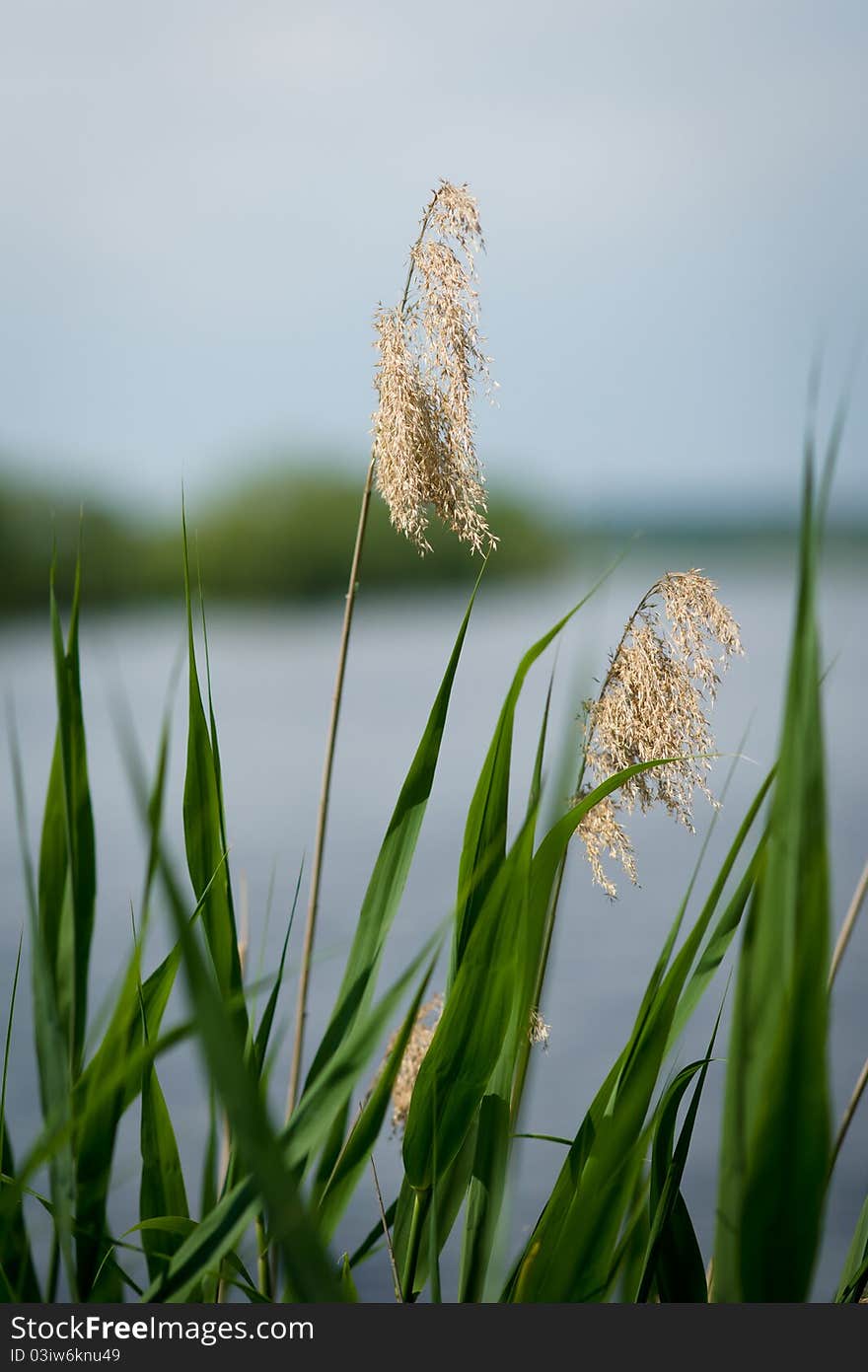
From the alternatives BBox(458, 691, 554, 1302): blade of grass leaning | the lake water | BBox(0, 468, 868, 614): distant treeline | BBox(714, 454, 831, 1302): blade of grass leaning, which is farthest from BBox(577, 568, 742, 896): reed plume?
BBox(0, 468, 868, 614): distant treeline

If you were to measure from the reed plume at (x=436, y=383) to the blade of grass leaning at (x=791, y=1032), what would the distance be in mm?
337

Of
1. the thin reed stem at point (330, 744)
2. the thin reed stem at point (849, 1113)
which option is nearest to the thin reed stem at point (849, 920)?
the thin reed stem at point (849, 1113)

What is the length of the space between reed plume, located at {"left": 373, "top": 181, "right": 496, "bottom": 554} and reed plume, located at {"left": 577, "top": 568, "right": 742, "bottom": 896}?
0.38 ft

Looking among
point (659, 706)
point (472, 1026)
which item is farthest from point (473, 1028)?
point (659, 706)

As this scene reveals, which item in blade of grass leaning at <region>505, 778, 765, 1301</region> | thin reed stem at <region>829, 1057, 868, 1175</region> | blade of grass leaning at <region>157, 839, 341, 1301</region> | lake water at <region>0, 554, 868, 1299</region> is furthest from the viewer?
lake water at <region>0, 554, 868, 1299</region>

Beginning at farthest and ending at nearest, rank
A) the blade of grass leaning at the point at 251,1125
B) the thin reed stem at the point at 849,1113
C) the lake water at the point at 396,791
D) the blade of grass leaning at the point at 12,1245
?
1. the lake water at the point at 396,791
2. the thin reed stem at the point at 849,1113
3. the blade of grass leaning at the point at 12,1245
4. the blade of grass leaning at the point at 251,1125

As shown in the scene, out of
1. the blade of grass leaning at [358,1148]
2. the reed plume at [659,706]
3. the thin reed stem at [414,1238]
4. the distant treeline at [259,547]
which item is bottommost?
the thin reed stem at [414,1238]

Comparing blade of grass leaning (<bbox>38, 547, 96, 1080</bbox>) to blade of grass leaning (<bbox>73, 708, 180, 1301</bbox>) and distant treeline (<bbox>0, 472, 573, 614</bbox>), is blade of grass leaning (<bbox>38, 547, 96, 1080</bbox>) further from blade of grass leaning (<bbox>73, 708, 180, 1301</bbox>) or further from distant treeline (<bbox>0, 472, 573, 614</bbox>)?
distant treeline (<bbox>0, 472, 573, 614</bbox>)

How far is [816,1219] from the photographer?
29 cm

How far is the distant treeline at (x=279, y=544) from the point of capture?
1.57 m

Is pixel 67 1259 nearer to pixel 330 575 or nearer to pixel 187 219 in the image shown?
pixel 330 575

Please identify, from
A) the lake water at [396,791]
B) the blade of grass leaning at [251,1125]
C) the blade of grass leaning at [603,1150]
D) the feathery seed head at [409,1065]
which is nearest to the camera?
the blade of grass leaning at [251,1125]

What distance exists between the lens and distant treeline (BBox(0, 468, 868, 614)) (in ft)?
5.15

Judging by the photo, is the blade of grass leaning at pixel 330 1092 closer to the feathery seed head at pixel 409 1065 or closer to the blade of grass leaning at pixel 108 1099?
the blade of grass leaning at pixel 108 1099
